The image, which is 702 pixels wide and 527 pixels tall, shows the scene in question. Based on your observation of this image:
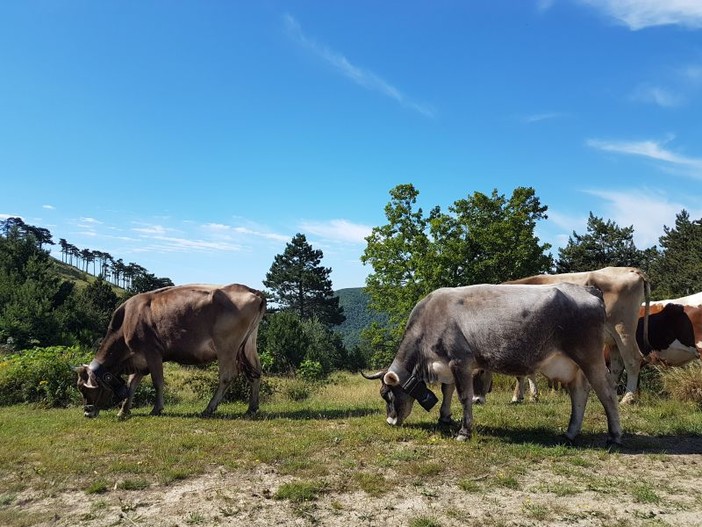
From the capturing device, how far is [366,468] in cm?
691

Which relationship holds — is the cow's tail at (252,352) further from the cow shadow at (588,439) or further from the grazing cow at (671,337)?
the grazing cow at (671,337)

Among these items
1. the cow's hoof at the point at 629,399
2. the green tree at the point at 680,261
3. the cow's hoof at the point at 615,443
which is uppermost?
the green tree at the point at 680,261

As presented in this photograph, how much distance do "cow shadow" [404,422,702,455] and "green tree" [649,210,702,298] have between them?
3486 cm

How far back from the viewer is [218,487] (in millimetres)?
6215

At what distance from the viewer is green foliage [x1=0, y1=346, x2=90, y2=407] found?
14.7 m

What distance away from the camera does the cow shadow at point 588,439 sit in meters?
7.82

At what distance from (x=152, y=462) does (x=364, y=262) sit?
35.1 meters

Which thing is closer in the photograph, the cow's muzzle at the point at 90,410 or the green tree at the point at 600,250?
the cow's muzzle at the point at 90,410

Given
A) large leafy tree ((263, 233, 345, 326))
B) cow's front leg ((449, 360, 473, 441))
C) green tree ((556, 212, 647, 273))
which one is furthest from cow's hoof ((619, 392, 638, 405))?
large leafy tree ((263, 233, 345, 326))

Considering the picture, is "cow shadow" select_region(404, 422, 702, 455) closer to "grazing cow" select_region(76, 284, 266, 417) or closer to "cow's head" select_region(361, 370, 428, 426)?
"cow's head" select_region(361, 370, 428, 426)

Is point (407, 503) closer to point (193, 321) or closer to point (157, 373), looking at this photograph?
point (193, 321)

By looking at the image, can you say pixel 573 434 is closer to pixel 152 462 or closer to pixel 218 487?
pixel 218 487

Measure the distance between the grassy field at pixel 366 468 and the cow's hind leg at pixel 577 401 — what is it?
25 cm

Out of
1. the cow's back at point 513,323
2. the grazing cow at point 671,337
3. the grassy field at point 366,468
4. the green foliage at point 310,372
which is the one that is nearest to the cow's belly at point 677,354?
the grazing cow at point 671,337
